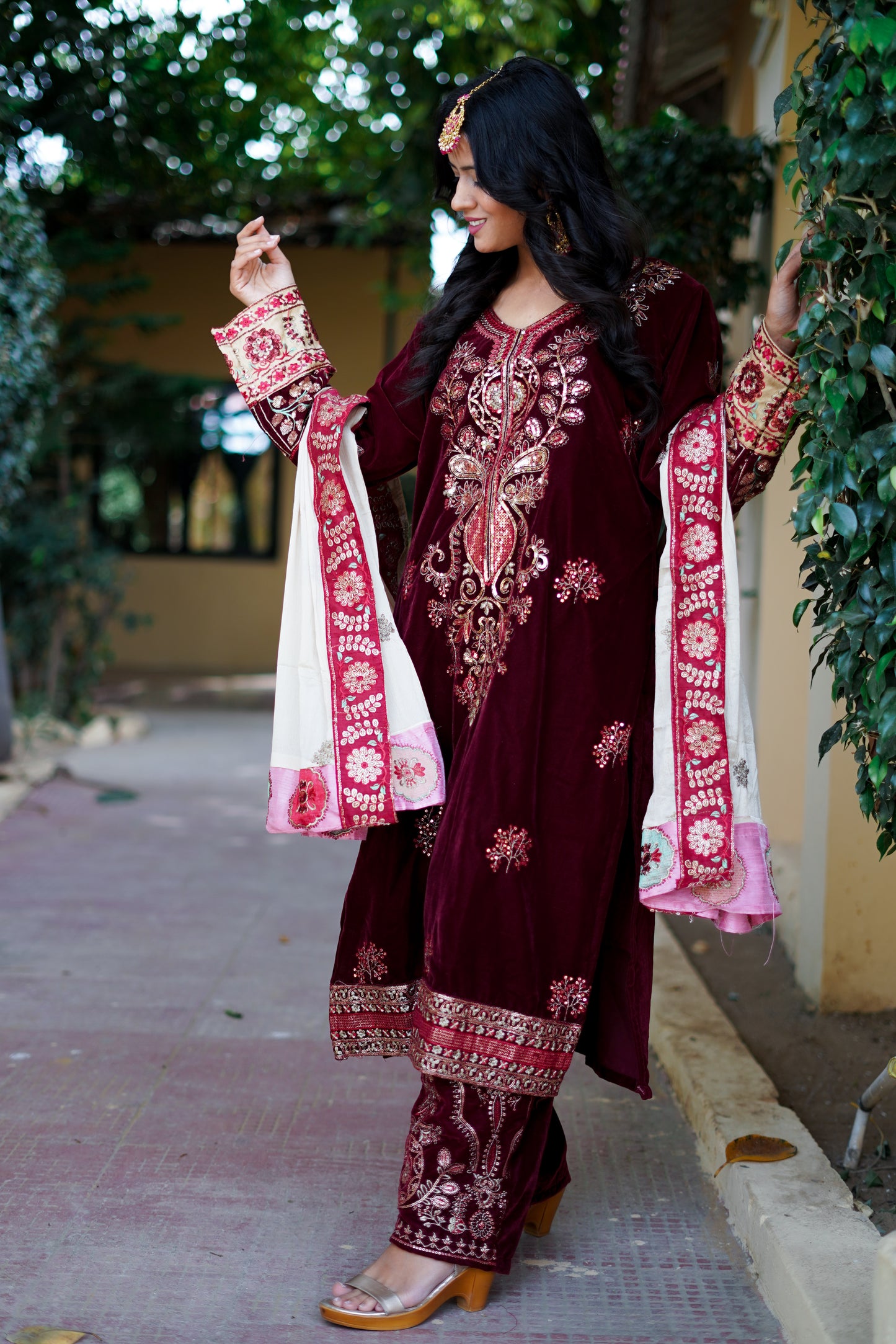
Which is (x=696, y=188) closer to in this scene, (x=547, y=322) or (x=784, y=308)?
(x=547, y=322)

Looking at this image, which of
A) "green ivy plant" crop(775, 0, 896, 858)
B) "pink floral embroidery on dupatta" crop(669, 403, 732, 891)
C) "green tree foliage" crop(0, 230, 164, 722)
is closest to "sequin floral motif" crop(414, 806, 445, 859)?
"pink floral embroidery on dupatta" crop(669, 403, 732, 891)

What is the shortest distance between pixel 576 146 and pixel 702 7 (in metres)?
4.66

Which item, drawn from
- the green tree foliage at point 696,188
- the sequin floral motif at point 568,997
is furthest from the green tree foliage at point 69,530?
the sequin floral motif at point 568,997

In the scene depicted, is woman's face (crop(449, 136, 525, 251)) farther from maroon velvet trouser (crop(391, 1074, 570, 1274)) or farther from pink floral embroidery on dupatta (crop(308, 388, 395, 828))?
maroon velvet trouser (crop(391, 1074, 570, 1274))

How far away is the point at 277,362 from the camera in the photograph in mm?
2414

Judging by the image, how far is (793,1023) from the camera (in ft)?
11.8

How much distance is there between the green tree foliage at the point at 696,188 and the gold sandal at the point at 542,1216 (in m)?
3.57

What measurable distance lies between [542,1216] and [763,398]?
4.84 feet

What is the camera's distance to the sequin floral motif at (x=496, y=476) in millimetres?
2254

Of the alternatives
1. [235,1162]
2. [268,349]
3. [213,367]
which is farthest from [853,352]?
[213,367]

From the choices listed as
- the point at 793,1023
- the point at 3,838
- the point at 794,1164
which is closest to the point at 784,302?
the point at 794,1164

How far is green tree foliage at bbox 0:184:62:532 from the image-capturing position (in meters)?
6.23

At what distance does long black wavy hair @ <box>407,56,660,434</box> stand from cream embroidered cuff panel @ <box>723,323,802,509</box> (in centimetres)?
13

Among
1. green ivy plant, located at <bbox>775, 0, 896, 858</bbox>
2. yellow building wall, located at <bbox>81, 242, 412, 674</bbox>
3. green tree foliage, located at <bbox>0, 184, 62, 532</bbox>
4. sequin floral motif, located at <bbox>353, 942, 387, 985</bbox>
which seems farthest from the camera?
yellow building wall, located at <bbox>81, 242, 412, 674</bbox>
